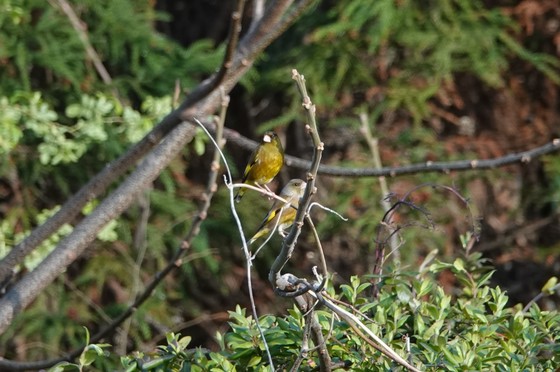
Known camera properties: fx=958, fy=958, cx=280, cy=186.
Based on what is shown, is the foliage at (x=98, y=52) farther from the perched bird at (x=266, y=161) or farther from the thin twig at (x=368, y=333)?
the thin twig at (x=368, y=333)

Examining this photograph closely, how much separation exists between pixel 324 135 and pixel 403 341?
14.4 ft

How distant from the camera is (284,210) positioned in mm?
2426

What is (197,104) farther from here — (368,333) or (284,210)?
(368,333)

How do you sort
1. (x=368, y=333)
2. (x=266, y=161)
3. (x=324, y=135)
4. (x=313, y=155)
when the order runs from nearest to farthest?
(x=313, y=155) → (x=368, y=333) → (x=266, y=161) → (x=324, y=135)

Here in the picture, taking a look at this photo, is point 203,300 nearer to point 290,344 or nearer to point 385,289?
point 385,289

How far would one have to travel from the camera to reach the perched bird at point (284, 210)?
2.24m

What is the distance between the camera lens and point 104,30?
238 inches

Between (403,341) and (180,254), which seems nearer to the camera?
(403,341)

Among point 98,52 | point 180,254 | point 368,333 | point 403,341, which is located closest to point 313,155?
point 368,333

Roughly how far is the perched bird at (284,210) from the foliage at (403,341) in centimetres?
24

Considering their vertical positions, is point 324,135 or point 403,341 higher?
point 403,341

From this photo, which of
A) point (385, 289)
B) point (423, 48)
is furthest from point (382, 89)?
point (385, 289)

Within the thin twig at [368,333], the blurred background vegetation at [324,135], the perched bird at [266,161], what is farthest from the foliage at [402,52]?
the thin twig at [368,333]

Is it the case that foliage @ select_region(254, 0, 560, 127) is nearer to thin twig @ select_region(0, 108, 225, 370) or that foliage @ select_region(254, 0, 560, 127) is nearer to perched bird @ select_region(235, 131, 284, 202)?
thin twig @ select_region(0, 108, 225, 370)
